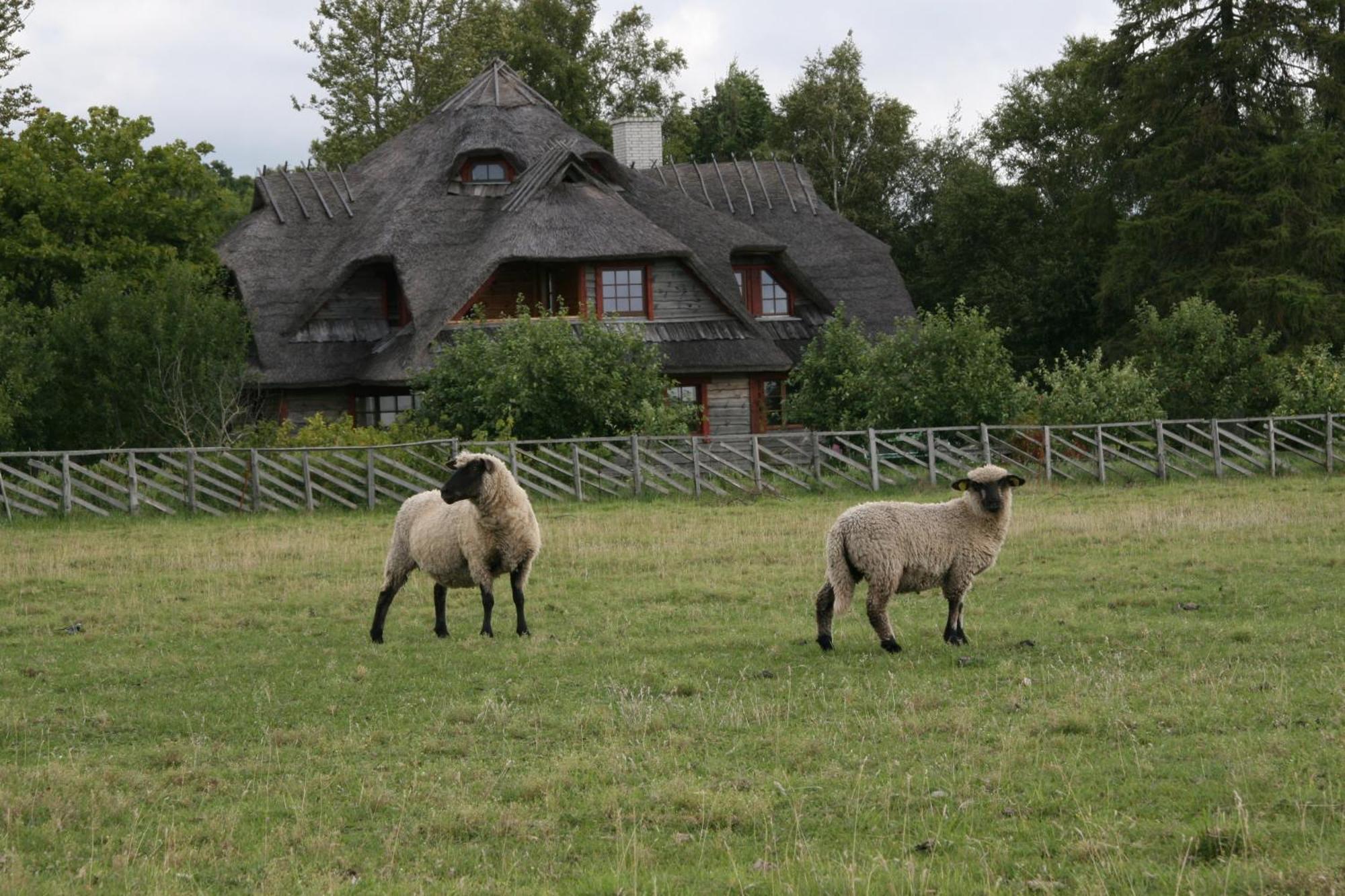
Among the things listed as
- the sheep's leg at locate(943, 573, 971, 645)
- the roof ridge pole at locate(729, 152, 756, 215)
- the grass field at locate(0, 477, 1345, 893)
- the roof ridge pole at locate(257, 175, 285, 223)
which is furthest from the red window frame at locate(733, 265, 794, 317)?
the sheep's leg at locate(943, 573, 971, 645)

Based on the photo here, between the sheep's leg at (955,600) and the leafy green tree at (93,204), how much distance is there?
31470mm

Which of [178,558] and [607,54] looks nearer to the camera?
[178,558]

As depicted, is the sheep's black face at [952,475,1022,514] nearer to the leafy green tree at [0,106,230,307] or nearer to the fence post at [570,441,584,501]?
the fence post at [570,441,584,501]

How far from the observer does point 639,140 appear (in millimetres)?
53531

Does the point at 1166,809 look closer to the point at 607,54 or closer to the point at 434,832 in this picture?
the point at 434,832

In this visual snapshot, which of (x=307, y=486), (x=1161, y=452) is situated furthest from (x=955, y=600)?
(x=1161, y=452)

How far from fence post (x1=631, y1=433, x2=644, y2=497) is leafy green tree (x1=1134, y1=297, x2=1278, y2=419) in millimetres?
14032

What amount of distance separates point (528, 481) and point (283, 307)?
14.5 m

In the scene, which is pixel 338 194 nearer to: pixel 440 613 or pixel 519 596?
A: pixel 440 613

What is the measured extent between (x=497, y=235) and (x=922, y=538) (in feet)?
91.2

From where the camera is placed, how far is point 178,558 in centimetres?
2156

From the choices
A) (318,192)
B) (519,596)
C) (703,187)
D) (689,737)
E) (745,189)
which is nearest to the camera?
(689,737)

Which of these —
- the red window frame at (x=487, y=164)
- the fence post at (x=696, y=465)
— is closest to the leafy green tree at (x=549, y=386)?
the fence post at (x=696, y=465)

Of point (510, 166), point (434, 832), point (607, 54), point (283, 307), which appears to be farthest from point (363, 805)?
point (607, 54)
